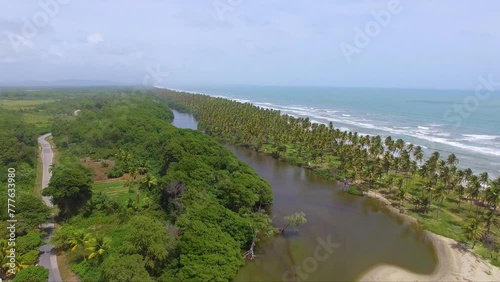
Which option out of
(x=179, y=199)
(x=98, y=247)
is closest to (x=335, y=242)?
(x=179, y=199)

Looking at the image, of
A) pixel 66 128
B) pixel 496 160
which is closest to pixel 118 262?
pixel 66 128

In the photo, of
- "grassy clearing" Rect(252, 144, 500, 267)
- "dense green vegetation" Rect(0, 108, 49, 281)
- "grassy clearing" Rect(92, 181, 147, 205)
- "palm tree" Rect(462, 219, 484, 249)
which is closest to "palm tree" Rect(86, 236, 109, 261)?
"dense green vegetation" Rect(0, 108, 49, 281)

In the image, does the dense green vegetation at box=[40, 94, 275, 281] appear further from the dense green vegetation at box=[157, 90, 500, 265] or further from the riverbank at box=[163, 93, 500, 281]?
the dense green vegetation at box=[157, 90, 500, 265]

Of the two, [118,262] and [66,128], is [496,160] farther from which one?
[66,128]

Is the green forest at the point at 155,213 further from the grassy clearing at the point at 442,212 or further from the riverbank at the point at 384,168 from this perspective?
the grassy clearing at the point at 442,212

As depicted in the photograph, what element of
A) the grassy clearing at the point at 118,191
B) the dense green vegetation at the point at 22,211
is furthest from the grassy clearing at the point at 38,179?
the grassy clearing at the point at 118,191

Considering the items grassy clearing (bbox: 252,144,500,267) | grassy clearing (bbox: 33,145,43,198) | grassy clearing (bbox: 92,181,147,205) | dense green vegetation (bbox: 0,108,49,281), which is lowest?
grassy clearing (bbox: 33,145,43,198)

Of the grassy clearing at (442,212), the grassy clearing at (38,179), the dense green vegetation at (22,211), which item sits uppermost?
the grassy clearing at (442,212)

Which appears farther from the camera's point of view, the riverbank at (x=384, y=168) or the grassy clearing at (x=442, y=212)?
the grassy clearing at (x=442, y=212)
